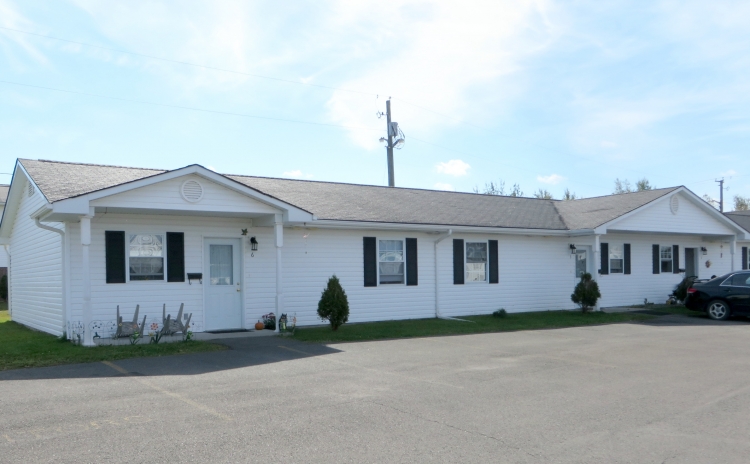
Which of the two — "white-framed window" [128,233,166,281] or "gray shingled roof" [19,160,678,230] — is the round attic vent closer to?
"gray shingled roof" [19,160,678,230]

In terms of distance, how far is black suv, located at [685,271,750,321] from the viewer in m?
18.0

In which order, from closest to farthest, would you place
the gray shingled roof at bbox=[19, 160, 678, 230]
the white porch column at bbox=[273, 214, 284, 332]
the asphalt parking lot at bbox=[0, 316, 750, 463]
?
the asphalt parking lot at bbox=[0, 316, 750, 463], the gray shingled roof at bbox=[19, 160, 678, 230], the white porch column at bbox=[273, 214, 284, 332]

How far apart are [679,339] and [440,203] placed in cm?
883

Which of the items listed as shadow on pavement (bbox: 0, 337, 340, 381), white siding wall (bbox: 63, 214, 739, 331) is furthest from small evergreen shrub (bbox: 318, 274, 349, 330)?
shadow on pavement (bbox: 0, 337, 340, 381)

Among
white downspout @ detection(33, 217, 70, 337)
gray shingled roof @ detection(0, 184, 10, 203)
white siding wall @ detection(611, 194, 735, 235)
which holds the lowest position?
white downspout @ detection(33, 217, 70, 337)

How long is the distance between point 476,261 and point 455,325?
351 cm

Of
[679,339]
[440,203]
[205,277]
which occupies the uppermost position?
[440,203]

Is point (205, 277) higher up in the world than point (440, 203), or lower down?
lower down

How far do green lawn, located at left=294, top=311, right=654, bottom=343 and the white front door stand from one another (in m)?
1.62

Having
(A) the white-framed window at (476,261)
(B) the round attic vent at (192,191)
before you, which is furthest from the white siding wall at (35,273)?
(A) the white-framed window at (476,261)

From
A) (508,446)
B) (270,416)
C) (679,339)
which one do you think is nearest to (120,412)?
(270,416)

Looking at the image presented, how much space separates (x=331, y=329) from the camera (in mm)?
14969

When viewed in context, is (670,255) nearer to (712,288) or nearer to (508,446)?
(712,288)

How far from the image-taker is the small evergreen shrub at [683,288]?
22594 millimetres
